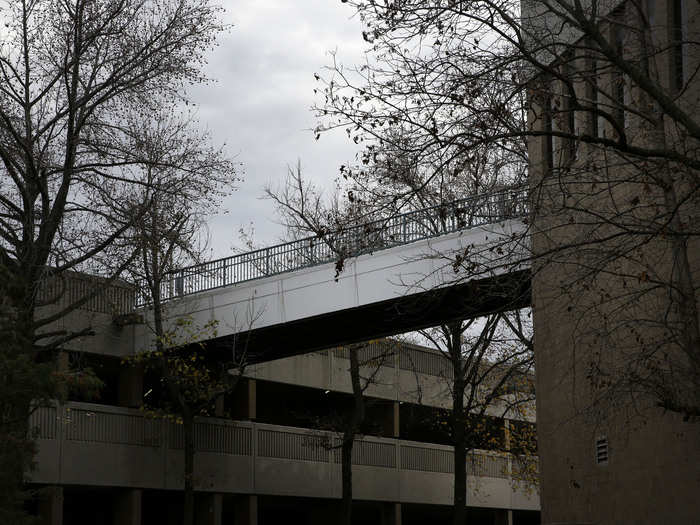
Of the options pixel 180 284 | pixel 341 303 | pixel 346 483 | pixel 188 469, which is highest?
pixel 180 284

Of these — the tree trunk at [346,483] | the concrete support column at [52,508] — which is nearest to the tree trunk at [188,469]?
the concrete support column at [52,508]

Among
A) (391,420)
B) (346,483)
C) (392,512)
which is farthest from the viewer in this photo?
(391,420)

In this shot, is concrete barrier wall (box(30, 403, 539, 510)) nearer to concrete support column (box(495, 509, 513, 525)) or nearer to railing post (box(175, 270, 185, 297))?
concrete support column (box(495, 509, 513, 525))

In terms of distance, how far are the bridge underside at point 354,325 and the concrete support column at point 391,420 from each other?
1021 cm

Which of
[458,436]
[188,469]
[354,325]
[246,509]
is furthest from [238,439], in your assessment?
[354,325]

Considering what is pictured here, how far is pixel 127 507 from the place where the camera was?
34250mm

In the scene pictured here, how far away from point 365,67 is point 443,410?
119 feet

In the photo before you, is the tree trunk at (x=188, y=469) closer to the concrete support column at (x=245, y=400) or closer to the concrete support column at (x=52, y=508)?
the concrete support column at (x=52, y=508)

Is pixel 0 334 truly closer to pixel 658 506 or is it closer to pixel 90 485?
pixel 658 506

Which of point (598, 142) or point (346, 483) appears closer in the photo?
point (598, 142)

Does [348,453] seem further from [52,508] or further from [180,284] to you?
[52,508]

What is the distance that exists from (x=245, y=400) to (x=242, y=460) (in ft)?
6.55

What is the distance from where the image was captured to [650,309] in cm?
1859

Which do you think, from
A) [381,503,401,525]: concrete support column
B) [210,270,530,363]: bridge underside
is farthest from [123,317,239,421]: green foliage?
[381,503,401,525]: concrete support column
